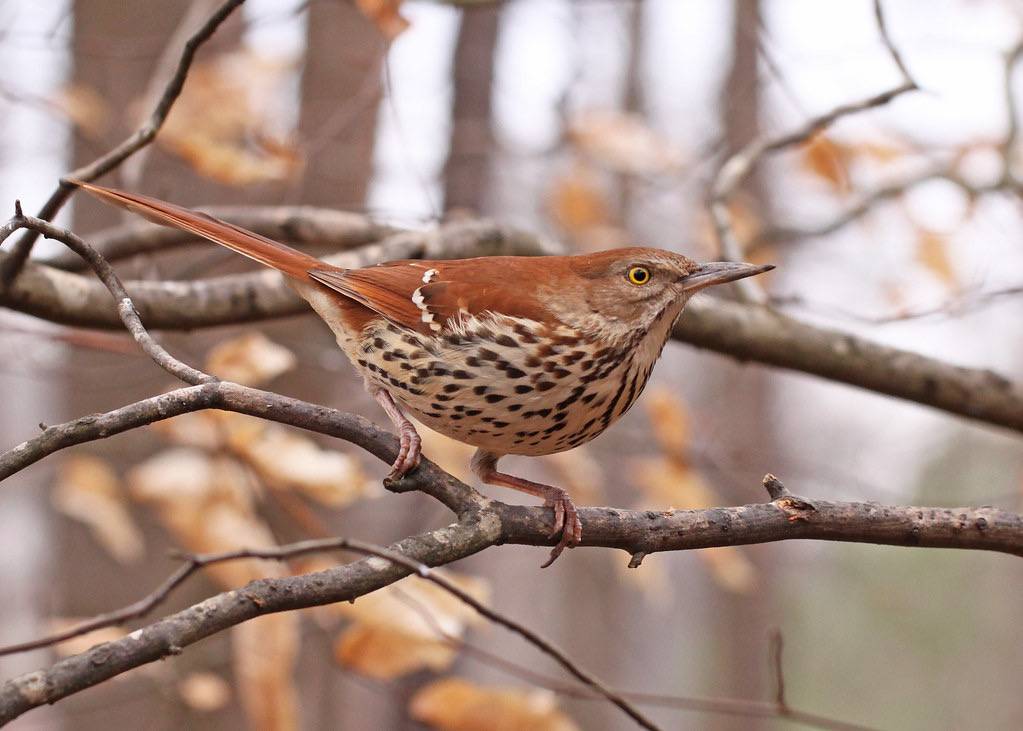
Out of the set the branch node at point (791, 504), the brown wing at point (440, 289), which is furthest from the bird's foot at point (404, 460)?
the branch node at point (791, 504)

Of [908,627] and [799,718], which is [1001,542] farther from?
[908,627]

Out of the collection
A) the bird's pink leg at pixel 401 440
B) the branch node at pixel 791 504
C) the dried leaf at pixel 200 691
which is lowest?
the dried leaf at pixel 200 691

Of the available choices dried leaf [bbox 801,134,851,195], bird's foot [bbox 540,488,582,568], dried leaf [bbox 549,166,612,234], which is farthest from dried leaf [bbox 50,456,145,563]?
dried leaf [bbox 801,134,851,195]

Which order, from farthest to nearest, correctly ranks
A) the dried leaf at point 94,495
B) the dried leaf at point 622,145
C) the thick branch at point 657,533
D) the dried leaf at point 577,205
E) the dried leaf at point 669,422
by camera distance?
the dried leaf at point 577,205
the dried leaf at point 622,145
the dried leaf at point 94,495
the dried leaf at point 669,422
the thick branch at point 657,533

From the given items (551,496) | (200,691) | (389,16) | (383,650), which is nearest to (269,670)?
(383,650)

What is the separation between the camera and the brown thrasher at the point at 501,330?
2742 mm

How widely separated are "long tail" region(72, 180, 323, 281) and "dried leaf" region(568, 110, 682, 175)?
2.80m

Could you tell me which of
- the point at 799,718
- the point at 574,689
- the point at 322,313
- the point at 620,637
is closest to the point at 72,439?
the point at 322,313

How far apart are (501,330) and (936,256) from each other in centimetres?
393

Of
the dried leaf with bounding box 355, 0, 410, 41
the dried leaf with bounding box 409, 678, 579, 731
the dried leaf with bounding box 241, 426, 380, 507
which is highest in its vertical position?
the dried leaf with bounding box 355, 0, 410, 41

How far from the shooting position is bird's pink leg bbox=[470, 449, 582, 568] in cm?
237

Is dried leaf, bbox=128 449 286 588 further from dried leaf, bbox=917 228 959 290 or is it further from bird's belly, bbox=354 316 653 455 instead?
dried leaf, bbox=917 228 959 290

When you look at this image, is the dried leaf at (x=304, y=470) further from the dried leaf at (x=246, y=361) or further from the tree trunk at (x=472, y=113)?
the tree trunk at (x=472, y=113)

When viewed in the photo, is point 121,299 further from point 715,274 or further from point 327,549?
point 715,274
